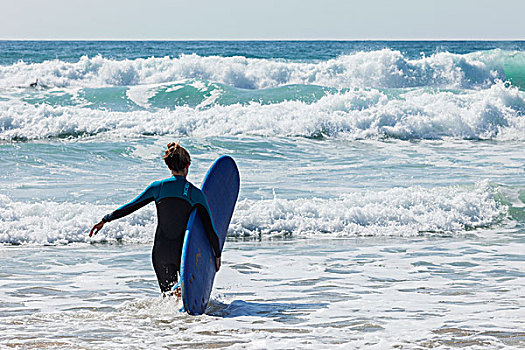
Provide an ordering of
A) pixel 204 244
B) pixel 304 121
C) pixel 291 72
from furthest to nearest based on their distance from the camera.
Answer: pixel 291 72
pixel 304 121
pixel 204 244

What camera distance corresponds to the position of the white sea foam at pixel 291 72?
1061 inches

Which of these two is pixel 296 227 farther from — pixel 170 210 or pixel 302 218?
pixel 170 210

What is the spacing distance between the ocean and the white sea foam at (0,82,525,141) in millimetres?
51

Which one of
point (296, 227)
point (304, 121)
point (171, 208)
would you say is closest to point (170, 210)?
point (171, 208)

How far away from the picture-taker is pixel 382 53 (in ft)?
89.6

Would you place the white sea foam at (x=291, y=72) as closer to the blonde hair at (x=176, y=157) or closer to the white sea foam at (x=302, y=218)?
the white sea foam at (x=302, y=218)

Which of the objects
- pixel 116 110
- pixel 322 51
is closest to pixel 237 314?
pixel 116 110

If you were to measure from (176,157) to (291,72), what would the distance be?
928 inches

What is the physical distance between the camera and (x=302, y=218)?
8.38m

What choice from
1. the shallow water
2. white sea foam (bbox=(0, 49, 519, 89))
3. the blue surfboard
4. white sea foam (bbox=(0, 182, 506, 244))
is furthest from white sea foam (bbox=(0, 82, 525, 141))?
the blue surfboard

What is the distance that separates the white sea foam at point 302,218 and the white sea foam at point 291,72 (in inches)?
703

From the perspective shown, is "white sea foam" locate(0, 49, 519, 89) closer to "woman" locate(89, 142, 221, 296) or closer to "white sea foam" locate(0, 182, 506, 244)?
"white sea foam" locate(0, 182, 506, 244)

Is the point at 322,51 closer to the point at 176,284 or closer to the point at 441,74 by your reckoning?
the point at 441,74

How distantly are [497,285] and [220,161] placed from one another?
2.42 meters
